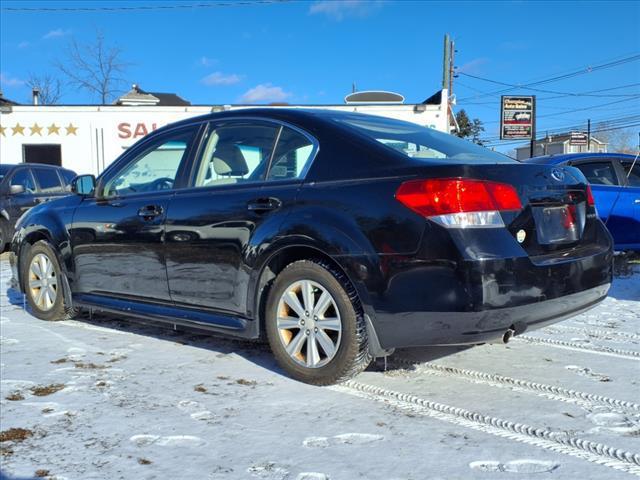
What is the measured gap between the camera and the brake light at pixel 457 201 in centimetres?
283

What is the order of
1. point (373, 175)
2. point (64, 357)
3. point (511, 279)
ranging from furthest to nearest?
point (64, 357) → point (373, 175) → point (511, 279)

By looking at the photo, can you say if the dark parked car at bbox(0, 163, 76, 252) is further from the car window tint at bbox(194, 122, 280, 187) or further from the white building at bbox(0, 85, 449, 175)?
the car window tint at bbox(194, 122, 280, 187)

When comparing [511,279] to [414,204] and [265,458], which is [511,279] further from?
[265,458]

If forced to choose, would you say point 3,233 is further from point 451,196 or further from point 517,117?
point 517,117

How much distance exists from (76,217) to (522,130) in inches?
896

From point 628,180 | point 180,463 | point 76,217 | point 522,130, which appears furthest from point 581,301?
point 522,130

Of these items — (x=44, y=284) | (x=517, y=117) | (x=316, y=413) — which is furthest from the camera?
(x=517, y=117)

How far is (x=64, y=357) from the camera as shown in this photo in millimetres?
4062

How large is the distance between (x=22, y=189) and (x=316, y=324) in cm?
839

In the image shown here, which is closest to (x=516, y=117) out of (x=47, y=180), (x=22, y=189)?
(x=47, y=180)

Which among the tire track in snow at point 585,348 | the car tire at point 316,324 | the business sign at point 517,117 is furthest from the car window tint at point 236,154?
the business sign at point 517,117

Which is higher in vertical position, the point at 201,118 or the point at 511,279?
the point at 201,118

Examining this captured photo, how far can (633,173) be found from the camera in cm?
770

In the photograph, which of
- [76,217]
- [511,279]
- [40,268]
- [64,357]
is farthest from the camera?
[40,268]
